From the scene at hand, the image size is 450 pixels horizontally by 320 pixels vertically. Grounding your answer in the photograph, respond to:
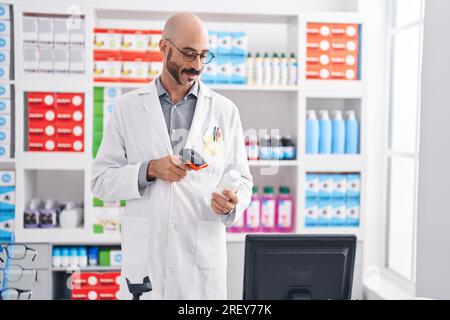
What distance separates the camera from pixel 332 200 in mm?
3318

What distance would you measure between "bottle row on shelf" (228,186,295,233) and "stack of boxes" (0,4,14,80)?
1597 mm

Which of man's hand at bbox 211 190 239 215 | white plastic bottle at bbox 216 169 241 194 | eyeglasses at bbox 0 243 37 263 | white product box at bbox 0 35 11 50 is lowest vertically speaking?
eyeglasses at bbox 0 243 37 263

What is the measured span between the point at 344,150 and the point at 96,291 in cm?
172

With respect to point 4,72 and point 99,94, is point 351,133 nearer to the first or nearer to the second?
point 99,94

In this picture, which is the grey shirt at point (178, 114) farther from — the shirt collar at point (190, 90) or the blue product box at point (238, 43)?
the blue product box at point (238, 43)

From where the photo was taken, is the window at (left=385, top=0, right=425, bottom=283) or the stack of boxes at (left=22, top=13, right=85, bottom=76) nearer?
the stack of boxes at (left=22, top=13, right=85, bottom=76)

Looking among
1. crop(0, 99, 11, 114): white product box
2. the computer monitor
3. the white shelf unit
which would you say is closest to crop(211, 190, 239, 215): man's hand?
the computer monitor

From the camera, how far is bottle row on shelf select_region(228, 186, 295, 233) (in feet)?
10.8

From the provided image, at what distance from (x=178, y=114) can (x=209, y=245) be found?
0.45m

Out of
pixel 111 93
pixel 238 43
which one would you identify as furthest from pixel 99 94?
pixel 238 43

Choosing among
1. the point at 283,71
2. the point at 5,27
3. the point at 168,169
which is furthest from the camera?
the point at 283,71

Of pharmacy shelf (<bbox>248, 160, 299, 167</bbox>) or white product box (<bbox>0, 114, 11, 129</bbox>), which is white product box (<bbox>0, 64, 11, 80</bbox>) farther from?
pharmacy shelf (<bbox>248, 160, 299, 167</bbox>)

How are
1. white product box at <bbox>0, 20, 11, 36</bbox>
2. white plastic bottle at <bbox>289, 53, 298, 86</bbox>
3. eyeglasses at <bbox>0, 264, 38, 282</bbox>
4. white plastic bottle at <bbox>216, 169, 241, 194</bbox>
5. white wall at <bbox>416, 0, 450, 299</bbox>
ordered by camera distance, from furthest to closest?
white plastic bottle at <bbox>289, 53, 298, 86</bbox>, white product box at <bbox>0, 20, 11, 36</bbox>, white plastic bottle at <bbox>216, 169, 241, 194</bbox>, white wall at <bbox>416, 0, 450, 299</bbox>, eyeglasses at <bbox>0, 264, 38, 282</bbox>

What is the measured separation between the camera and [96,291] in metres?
3.16
